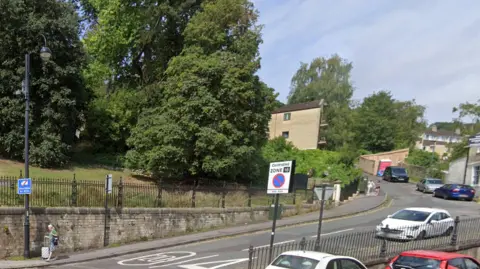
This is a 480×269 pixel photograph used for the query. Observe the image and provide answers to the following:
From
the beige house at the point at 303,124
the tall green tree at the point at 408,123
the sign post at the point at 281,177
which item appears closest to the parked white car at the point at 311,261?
the sign post at the point at 281,177

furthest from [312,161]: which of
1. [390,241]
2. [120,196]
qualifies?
[390,241]

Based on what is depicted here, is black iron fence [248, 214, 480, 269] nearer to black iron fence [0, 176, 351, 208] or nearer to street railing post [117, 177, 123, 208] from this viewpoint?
street railing post [117, 177, 123, 208]

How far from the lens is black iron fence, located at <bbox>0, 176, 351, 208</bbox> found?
1895 centimetres

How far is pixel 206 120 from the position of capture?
30047mm

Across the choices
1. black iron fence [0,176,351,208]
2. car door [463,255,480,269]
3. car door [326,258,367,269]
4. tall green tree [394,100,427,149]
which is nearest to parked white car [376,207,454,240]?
car door [463,255,480,269]

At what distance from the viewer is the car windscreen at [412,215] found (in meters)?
19.7

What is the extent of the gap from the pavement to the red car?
2276mm

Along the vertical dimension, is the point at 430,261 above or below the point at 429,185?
above

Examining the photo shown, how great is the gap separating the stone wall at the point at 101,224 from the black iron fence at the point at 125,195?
0.63 meters

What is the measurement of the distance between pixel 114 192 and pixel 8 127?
16.7m

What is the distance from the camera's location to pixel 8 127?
110 feet

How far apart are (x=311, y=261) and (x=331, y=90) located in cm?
6754

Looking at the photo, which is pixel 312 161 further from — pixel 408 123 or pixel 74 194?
pixel 408 123

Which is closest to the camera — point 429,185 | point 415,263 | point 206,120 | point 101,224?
point 415,263
